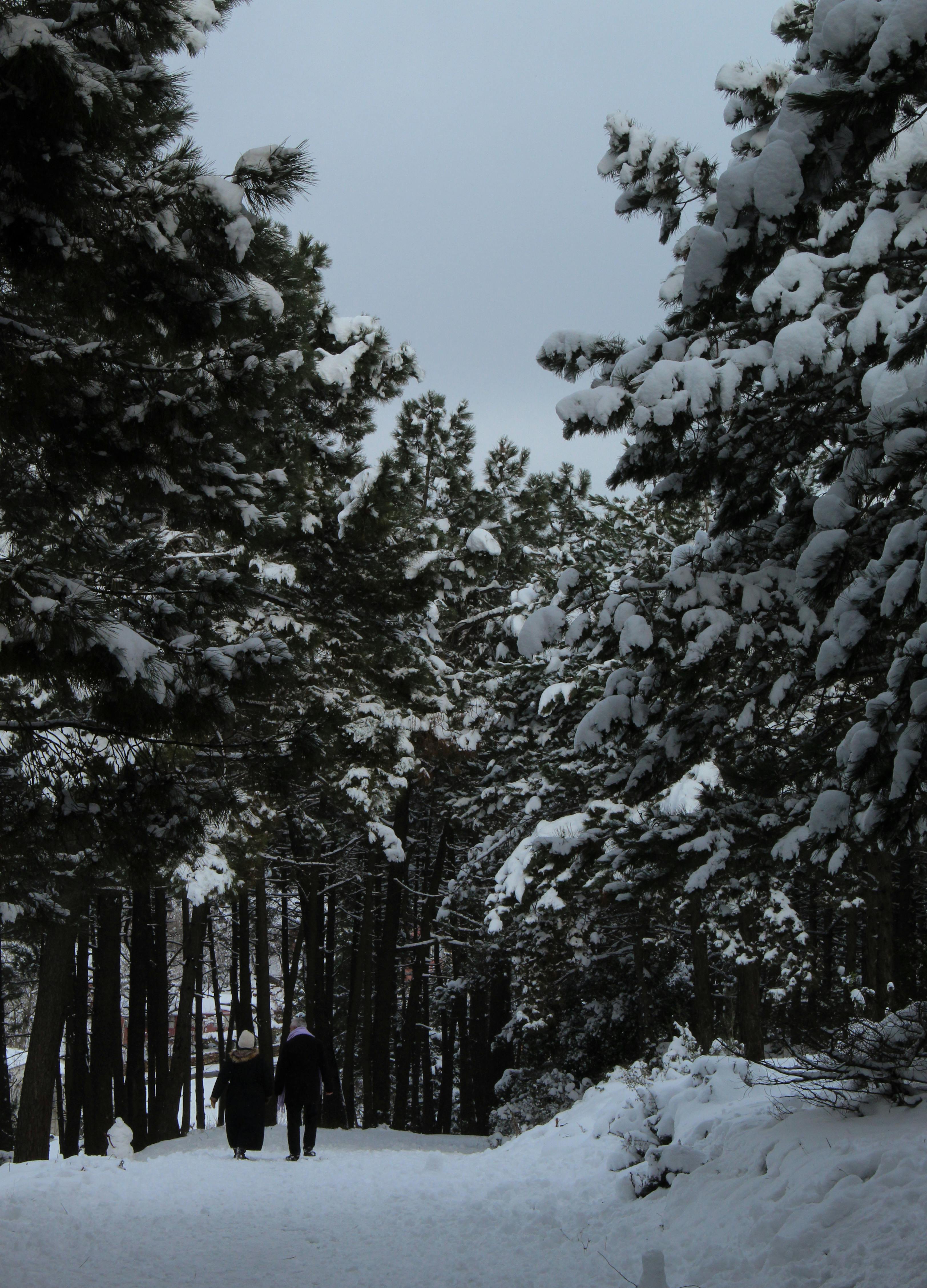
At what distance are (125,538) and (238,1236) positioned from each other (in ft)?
17.2

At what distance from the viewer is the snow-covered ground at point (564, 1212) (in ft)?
14.3

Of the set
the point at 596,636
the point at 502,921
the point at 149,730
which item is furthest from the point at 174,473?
the point at 502,921

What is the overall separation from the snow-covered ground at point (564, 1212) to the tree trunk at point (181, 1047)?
934 cm

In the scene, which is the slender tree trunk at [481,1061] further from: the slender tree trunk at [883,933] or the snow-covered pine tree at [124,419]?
the snow-covered pine tree at [124,419]

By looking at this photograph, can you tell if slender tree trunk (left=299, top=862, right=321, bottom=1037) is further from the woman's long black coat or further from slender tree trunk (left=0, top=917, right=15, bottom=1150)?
the woman's long black coat

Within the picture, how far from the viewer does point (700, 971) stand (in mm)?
15047

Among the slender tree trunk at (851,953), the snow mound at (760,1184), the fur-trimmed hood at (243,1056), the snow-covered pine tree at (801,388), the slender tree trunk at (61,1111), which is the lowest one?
the slender tree trunk at (61,1111)

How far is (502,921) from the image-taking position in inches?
631

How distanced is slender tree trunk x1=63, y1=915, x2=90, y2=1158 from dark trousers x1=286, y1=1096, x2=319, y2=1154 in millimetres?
13513

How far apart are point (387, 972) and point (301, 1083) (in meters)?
10.9

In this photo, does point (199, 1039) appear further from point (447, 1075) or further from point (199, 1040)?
point (447, 1075)

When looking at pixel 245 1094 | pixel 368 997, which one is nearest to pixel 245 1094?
pixel 245 1094

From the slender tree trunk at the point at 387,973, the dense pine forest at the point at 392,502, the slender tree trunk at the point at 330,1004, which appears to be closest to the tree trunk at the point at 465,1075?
the slender tree trunk at the point at 330,1004

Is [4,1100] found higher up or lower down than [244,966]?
lower down
